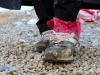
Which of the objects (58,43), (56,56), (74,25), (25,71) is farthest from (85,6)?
(25,71)

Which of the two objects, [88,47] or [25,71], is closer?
[25,71]

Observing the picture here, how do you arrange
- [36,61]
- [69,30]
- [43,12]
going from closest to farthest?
[36,61] < [69,30] < [43,12]

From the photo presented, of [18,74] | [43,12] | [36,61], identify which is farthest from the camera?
[43,12]

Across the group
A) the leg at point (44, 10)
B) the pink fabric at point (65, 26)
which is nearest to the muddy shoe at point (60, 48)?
the pink fabric at point (65, 26)

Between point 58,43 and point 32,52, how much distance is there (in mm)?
278

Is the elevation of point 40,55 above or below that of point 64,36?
below

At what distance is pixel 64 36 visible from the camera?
0.98 metres

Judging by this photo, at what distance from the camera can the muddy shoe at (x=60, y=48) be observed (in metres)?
0.86

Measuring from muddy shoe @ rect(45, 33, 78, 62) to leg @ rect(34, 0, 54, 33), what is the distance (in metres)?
0.27

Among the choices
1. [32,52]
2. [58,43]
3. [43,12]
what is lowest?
→ [32,52]

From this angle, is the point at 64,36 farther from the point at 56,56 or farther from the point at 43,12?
the point at 43,12

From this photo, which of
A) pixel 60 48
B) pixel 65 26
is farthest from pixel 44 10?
pixel 60 48

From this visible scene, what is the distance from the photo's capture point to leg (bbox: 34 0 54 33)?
1.17 metres

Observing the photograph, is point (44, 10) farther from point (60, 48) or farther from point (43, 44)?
point (60, 48)
